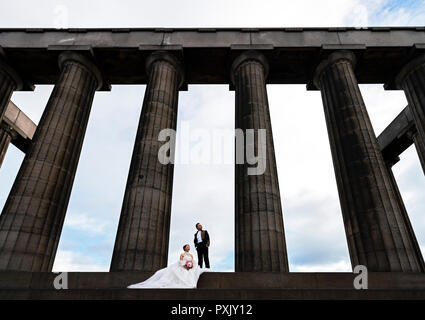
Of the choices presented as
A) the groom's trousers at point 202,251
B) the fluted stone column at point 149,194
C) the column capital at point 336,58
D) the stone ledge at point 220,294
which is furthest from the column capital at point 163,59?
the stone ledge at point 220,294

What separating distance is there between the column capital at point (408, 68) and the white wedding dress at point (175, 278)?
82.4ft

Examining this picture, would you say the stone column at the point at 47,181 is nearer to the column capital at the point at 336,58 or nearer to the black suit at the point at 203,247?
the black suit at the point at 203,247

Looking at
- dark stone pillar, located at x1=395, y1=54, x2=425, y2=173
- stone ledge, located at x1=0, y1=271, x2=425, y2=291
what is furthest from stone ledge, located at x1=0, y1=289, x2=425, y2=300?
dark stone pillar, located at x1=395, y1=54, x2=425, y2=173

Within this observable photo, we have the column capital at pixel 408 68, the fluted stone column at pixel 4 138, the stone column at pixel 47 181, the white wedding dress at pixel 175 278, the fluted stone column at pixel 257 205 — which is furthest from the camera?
the fluted stone column at pixel 4 138

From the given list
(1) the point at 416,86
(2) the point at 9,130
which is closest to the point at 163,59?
(2) the point at 9,130

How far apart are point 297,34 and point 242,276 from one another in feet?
72.6

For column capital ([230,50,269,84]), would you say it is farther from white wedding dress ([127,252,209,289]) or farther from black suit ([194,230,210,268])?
white wedding dress ([127,252,209,289])

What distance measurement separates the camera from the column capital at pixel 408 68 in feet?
78.9

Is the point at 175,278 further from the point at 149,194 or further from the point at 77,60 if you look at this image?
the point at 77,60

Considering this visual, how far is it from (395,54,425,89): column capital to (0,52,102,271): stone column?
27.7m

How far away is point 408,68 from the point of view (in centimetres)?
2481

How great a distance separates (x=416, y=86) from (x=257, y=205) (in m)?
18.0

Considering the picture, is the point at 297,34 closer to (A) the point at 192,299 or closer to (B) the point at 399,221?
(B) the point at 399,221
